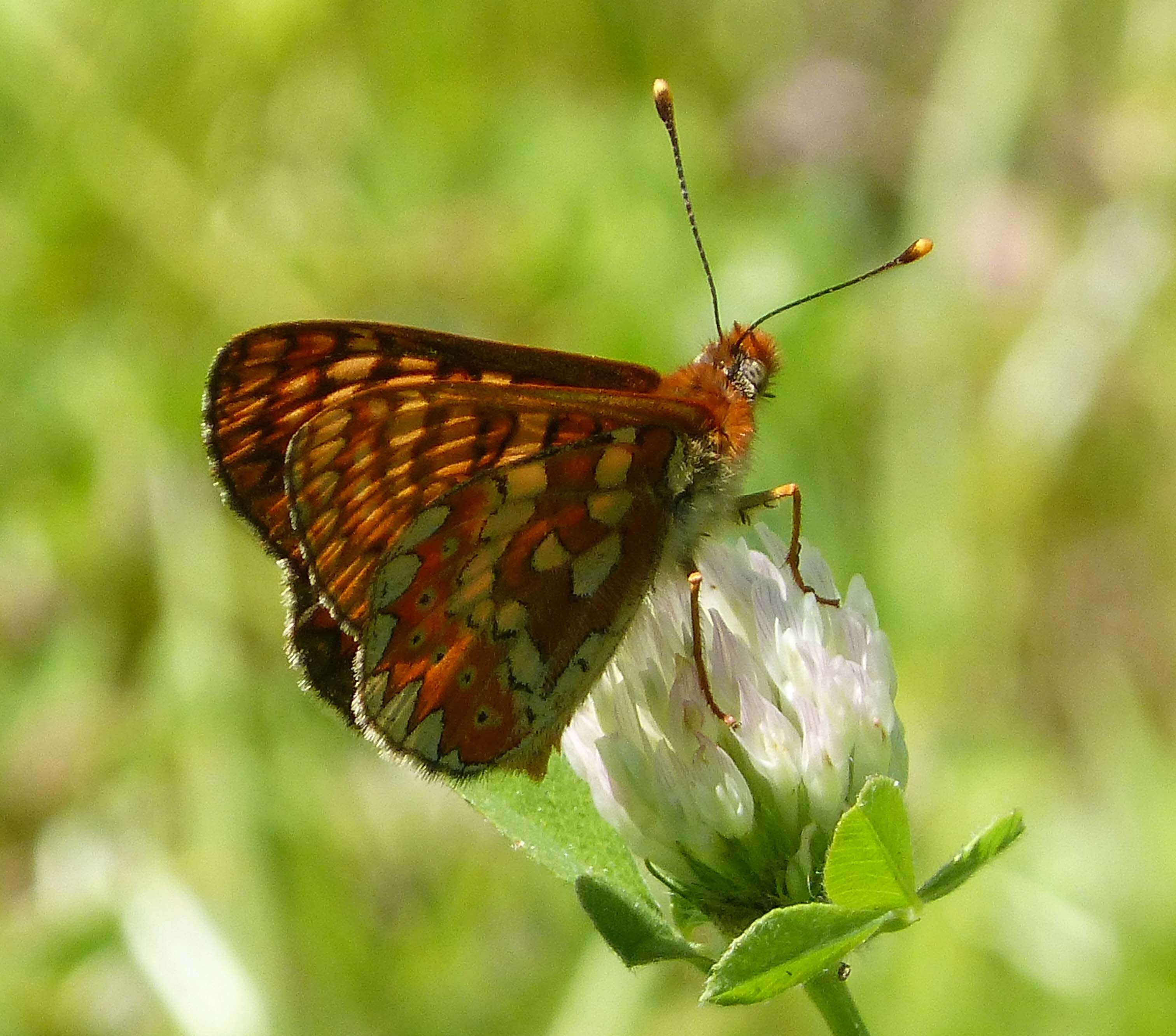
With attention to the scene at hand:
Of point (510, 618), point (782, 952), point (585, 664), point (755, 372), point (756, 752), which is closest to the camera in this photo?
point (782, 952)

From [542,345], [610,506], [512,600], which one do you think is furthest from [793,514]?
[542,345]

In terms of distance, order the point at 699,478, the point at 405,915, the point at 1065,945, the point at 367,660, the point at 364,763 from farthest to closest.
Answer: the point at 364,763 → the point at 405,915 → the point at 1065,945 → the point at 699,478 → the point at 367,660

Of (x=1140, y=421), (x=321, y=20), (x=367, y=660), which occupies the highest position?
(x=321, y=20)

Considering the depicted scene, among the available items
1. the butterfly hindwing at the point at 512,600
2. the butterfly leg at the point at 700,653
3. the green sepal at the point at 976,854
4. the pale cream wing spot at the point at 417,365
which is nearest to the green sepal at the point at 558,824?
the butterfly hindwing at the point at 512,600

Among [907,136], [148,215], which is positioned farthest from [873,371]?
[148,215]

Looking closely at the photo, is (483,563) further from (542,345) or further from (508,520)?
(542,345)

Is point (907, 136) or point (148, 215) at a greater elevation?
point (148, 215)

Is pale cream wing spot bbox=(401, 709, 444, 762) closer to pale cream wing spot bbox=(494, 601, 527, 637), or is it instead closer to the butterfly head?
pale cream wing spot bbox=(494, 601, 527, 637)

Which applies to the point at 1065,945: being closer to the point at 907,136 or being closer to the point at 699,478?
the point at 699,478
